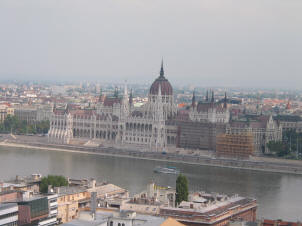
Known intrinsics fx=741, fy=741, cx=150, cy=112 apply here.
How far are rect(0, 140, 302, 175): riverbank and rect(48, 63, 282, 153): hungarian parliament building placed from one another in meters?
3.07

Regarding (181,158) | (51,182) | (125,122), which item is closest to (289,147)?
(181,158)

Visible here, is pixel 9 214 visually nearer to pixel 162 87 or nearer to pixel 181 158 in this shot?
pixel 181 158

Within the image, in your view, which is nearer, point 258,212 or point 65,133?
point 258,212

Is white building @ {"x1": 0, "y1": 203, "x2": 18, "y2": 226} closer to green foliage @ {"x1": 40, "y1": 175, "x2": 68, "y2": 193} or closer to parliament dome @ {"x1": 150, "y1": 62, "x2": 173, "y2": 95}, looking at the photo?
green foliage @ {"x1": 40, "y1": 175, "x2": 68, "y2": 193}

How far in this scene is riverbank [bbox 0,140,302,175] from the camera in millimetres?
45062

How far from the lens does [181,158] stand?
49.5 meters

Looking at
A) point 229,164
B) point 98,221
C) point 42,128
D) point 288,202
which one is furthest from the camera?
point 42,128

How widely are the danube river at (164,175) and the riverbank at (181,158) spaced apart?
1537mm

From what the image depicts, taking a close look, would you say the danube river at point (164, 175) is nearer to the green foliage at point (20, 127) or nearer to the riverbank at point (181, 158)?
the riverbank at point (181, 158)

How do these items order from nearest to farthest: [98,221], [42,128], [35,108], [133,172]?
1. [98,221]
2. [133,172]
3. [42,128]
4. [35,108]

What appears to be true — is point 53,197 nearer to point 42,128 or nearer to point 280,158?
point 280,158

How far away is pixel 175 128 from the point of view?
186 ft

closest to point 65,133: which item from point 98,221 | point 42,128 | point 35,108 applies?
point 42,128

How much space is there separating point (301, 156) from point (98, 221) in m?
34.2
